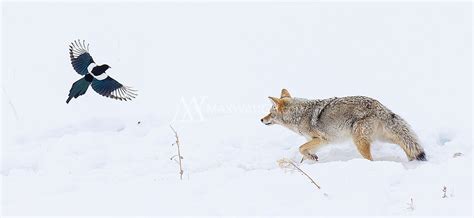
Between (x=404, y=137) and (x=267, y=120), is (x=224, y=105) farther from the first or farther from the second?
(x=404, y=137)

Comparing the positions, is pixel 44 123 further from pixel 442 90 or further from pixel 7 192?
pixel 442 90

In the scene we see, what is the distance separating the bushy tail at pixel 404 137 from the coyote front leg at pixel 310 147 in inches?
37.7

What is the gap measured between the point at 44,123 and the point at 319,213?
6.32m

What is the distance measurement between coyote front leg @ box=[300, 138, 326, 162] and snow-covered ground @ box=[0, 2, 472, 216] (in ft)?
0.80

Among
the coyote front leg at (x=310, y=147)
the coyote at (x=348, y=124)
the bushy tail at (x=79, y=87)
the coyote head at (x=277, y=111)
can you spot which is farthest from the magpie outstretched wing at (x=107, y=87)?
the coyote front leg at (x=310, y=147)

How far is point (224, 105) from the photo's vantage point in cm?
1088

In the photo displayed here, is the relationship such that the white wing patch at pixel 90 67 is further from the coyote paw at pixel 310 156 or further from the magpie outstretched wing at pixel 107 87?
the coyote paw at pixel 310 156

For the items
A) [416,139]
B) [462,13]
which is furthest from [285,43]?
[416,139]

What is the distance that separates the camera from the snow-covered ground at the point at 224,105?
573cm

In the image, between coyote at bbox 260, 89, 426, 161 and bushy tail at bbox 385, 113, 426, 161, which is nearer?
bushy tail at bbox 385, 113, 426, 161

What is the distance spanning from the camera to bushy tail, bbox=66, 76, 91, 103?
10523 millimetres

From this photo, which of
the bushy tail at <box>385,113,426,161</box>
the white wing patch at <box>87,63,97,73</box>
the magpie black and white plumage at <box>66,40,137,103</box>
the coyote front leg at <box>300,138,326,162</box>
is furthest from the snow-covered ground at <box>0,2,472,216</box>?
the white wing patch at <box>87,63,97,73</box>

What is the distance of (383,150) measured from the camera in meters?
8.43

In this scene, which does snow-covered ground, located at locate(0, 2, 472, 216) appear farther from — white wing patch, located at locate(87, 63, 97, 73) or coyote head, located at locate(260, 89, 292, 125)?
white wing patch, located at locate(87, 63, 97, 73)
